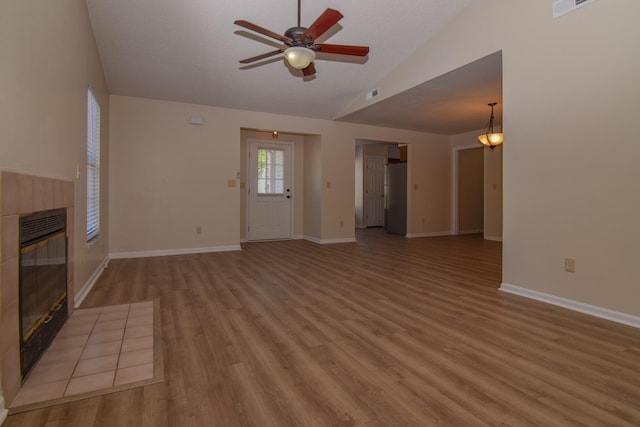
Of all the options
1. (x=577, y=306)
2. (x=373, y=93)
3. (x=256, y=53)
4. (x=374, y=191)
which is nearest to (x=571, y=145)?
(x=577, y=306)

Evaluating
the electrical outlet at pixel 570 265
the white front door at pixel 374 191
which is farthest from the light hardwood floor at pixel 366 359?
the white front door at pixel 374 191

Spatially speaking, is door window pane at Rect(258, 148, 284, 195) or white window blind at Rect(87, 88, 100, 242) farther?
door window pane at Rect(258, 148, 284, 195)

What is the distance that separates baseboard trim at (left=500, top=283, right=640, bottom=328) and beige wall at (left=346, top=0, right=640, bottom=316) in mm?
44

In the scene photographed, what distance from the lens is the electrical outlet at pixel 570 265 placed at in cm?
275

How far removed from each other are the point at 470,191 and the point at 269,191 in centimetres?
519

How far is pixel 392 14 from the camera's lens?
3678 mm

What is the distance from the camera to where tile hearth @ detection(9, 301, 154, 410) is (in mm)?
1579

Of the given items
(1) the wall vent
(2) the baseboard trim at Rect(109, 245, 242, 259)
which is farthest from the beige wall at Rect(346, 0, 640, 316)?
(2) the baseboard trim at Rect(109, 245, 242, 259)

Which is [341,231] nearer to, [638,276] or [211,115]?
[211,115]

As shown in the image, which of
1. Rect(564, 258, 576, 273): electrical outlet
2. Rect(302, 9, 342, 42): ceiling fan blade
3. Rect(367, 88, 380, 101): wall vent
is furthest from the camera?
Rect(367, 88, 380, 101): wall vent

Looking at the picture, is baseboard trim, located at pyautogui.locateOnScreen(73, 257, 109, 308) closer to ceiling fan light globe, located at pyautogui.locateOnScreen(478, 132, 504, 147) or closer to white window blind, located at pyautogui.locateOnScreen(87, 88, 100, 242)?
white window blind, located at pyautogui.locateOnScreen(87, 88, 100, 242)

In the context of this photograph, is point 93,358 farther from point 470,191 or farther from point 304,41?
point 470,191

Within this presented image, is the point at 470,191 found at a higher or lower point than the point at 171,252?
higher

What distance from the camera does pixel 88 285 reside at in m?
3.34
